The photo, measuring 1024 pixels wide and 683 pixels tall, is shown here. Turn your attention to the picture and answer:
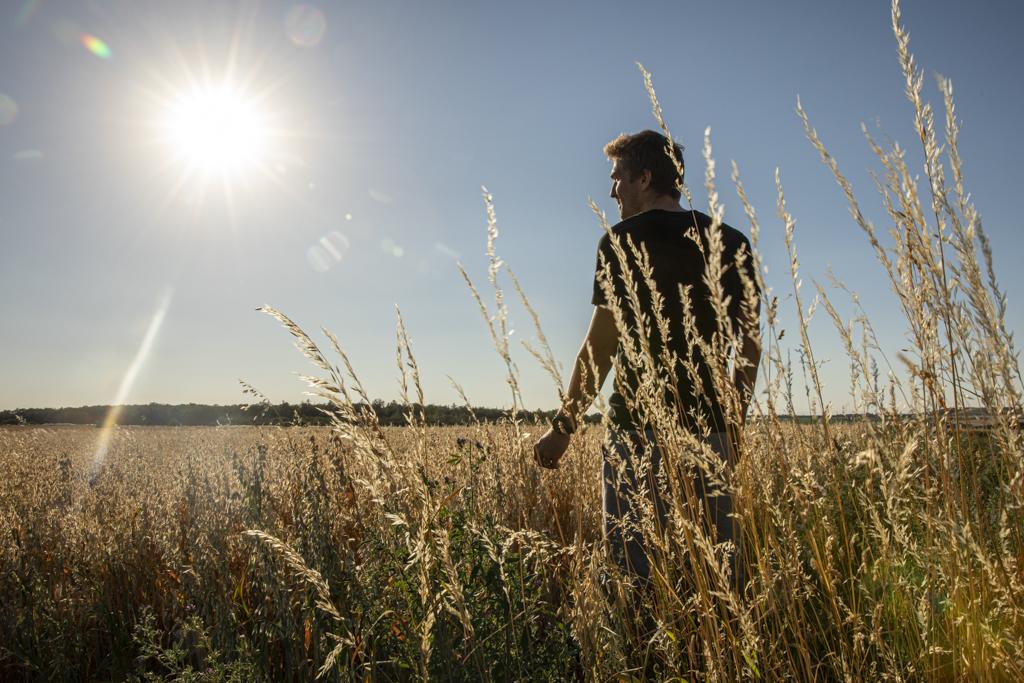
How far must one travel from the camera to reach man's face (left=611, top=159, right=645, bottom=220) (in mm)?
2637

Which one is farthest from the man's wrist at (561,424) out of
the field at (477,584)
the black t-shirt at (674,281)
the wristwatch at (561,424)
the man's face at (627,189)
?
the man's face at (627,189)

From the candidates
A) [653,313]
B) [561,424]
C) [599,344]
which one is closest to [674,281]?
[653,313]

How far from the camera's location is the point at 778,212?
1473 millimetres

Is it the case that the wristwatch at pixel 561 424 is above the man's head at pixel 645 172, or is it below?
below

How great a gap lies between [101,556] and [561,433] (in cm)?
240

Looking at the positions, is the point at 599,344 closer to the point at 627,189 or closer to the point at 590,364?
the point at 590,364

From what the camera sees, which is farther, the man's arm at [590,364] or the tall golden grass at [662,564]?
the man's arm at [590,364]

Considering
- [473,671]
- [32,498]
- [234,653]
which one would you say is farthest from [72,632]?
[473,671]

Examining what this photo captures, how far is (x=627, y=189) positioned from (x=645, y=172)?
0.35 ft

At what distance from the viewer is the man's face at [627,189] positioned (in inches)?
104

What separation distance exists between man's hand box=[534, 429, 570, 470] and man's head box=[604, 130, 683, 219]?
1.11m

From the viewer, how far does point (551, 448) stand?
7.73ft

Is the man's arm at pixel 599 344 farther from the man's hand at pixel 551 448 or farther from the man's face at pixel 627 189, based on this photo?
the man's face at pixel 627 189

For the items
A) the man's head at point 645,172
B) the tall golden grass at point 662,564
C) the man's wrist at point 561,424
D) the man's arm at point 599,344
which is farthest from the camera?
the man's head at point 645,172
